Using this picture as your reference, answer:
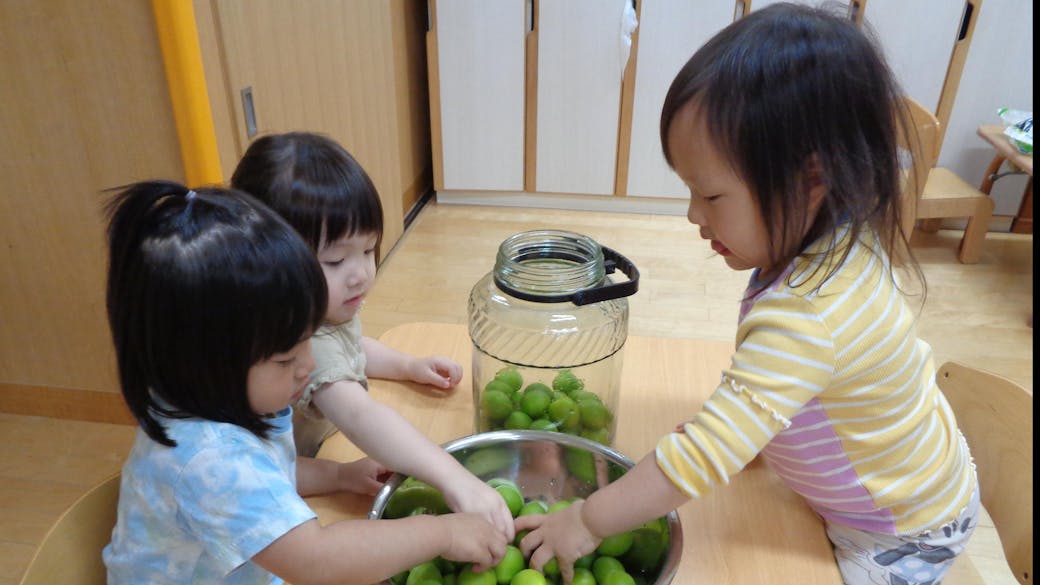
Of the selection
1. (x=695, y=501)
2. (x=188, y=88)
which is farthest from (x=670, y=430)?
(x=188, y=88)

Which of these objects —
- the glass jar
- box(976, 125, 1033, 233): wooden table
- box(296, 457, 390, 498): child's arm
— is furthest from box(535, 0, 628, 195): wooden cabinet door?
box(296, 457, 390, 498): child's arm

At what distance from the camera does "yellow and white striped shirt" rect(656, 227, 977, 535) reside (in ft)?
2.04

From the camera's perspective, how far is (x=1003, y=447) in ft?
2.71

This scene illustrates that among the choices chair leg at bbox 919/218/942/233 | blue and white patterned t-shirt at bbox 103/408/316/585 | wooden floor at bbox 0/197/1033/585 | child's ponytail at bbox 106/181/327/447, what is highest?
child's ponytail at bbox 106/181/327/447

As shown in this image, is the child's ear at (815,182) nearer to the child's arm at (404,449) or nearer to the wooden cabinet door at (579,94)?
the child's arm at (404,449)

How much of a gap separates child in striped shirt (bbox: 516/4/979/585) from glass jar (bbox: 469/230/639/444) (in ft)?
0.45

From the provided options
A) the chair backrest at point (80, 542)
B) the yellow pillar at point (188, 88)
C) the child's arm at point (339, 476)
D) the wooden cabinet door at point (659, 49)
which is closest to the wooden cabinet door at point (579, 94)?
the wooden cabinet door at point (659, 49)

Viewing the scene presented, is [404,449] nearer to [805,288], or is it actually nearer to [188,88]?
[805,288]

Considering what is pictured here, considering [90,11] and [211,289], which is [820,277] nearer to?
[211,289]

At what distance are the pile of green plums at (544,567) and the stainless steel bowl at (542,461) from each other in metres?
0.03

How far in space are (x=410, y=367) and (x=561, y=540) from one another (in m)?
0.37

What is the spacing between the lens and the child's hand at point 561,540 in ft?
2.13

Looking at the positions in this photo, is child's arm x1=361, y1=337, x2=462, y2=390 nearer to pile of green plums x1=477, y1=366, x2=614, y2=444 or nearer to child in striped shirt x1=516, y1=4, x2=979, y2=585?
pile of green plums x1=477, y1=366, x2=614, y2=444

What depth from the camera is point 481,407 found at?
2.82 ft
